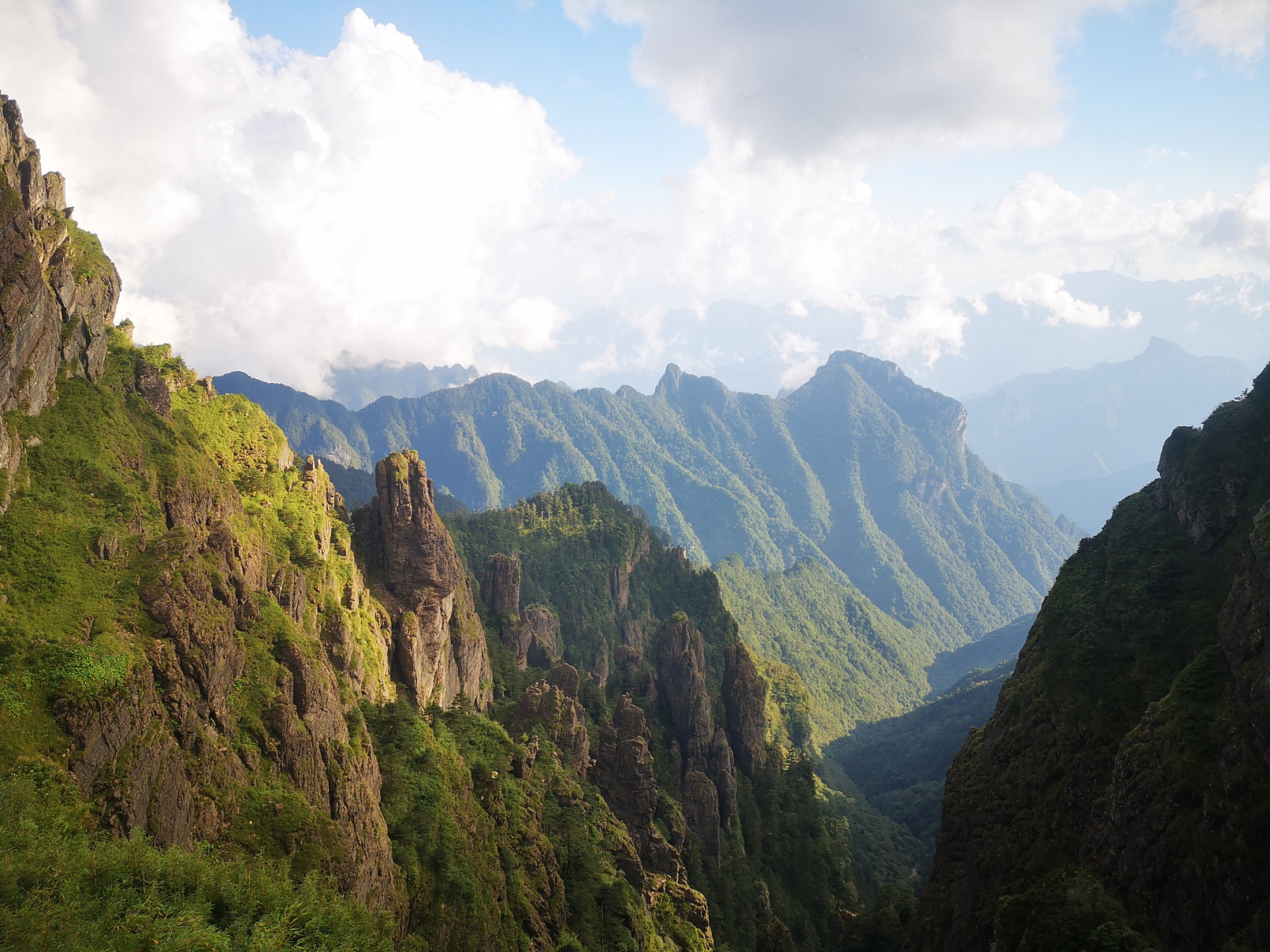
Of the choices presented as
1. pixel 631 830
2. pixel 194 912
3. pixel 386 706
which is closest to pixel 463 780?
pixel 386 706

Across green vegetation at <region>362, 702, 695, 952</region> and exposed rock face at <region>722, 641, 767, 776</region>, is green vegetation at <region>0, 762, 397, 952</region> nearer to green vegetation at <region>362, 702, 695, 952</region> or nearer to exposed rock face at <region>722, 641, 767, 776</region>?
green vegetation at <region>362, 702, 695, 952</region>

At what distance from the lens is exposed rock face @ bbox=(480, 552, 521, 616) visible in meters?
95.2

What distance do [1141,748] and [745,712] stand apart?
58.5 meters

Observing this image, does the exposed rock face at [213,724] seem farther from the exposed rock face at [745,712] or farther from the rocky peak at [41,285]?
the exposed rock face at [745,712]

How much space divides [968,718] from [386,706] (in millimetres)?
137128

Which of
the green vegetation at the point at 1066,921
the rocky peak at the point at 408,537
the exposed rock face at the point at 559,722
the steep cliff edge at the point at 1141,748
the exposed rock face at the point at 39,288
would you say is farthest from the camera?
the exposed rock face at the point at 559,722

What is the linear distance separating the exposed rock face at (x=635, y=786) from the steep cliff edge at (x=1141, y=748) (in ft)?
74.2

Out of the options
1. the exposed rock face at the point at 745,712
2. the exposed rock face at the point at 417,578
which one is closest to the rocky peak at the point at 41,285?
the exposed rock face at the point at 417,578

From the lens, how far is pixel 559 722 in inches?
2660

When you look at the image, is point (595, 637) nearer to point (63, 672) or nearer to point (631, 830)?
point (631, 830)

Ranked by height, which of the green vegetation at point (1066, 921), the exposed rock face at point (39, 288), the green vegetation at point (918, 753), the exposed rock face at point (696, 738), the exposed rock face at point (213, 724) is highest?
the exposed rock face at point (39, 288)

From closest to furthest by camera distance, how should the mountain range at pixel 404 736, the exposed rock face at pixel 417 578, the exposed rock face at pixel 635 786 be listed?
the mountain range at pixel 404 736 → the exposed rock face at pixel 417 578 → the exposed rock face at pixel 635 786

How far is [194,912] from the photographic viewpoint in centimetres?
2311

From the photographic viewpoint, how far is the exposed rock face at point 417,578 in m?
57.2
